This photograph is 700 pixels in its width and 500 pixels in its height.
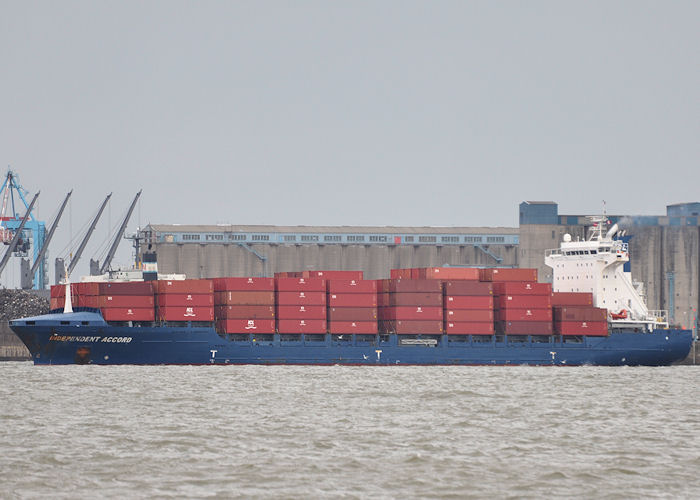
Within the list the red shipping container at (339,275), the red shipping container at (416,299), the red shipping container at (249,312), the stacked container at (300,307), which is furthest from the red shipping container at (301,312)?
the red shipping container at (416,299)

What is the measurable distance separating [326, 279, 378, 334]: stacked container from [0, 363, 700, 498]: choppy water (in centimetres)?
1199

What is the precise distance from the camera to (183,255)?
116875 millimetres

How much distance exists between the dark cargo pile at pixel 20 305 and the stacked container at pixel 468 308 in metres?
44.0

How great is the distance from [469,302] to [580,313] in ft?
24.8

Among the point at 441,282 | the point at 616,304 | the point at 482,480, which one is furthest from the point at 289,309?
the point at 482,480

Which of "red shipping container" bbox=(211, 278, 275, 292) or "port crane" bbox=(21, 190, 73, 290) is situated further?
"port crane" bbox=(21, 190, 73, 290)

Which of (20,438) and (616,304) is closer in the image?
(20,438)

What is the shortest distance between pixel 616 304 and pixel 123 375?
33.2 m

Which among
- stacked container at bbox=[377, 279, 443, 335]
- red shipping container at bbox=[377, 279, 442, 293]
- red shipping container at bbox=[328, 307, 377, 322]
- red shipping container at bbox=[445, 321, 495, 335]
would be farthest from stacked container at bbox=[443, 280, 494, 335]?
red shipping container at bbox=[328, 307, 377, 322]

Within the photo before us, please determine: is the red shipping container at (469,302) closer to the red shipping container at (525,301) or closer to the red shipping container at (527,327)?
the red shipping container at (525,301)

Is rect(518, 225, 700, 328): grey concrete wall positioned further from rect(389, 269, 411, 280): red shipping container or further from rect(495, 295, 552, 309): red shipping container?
rect(495, 295, 552, 309): red shipping container

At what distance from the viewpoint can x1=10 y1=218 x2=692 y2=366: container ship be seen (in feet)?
213

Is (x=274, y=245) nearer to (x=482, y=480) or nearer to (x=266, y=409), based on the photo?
(x=266, y=409)

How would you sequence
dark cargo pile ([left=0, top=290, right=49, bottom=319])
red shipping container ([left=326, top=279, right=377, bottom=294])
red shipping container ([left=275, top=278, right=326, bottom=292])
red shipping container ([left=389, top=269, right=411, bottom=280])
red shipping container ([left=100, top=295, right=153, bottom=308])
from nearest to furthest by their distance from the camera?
red shipping container ([left=100, top=295, right=153, bottom=308])
red shipping container ([left=275, top=278, right=326, bottom=292])
red shipping container ([left=326, top=279, right=377, bottom=294])
red shipping container ([left=389, top=269, right=411, bottom=280])
dark cargo pile ([left=0, top=290, right=49, bottom=319])
